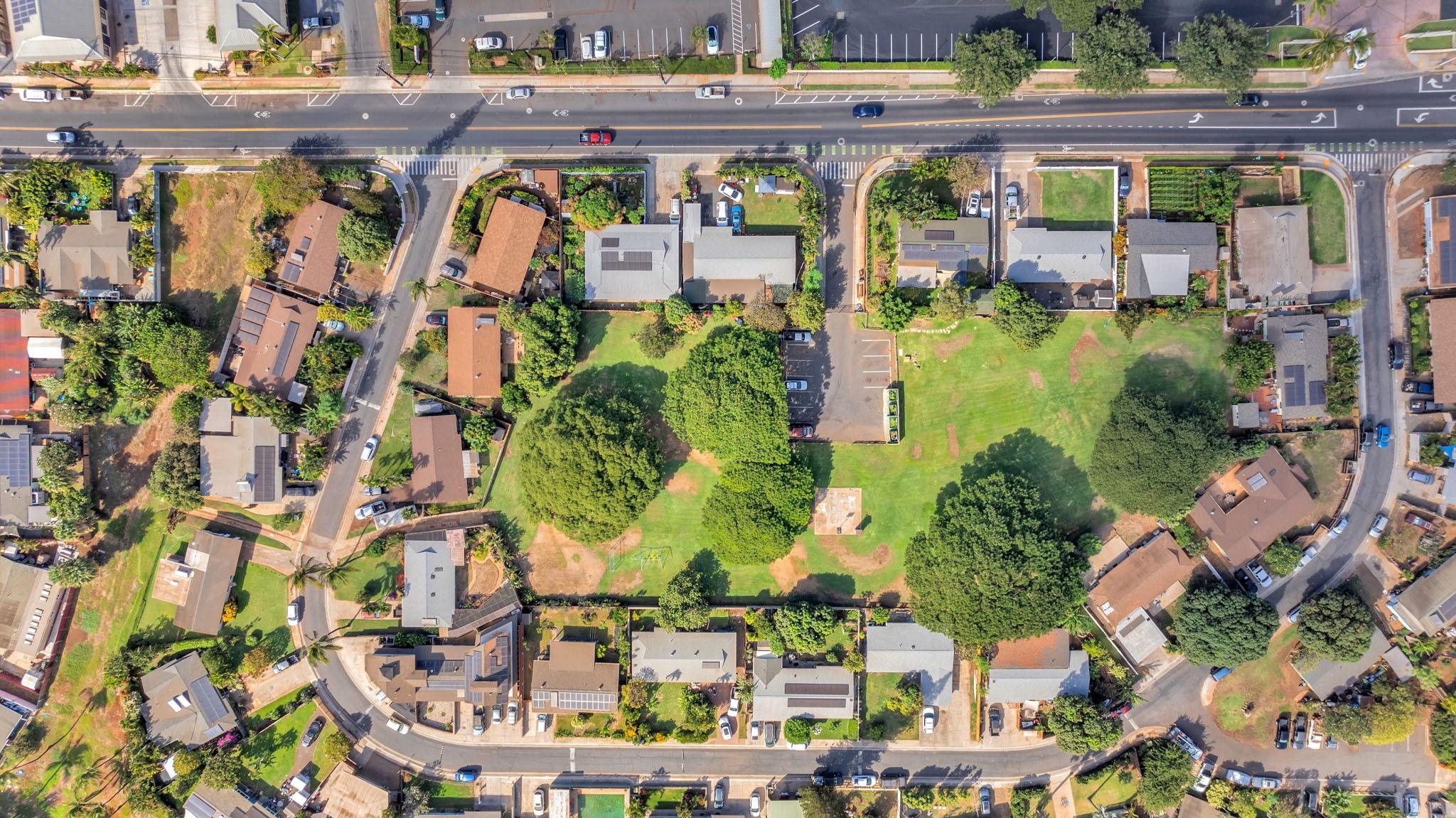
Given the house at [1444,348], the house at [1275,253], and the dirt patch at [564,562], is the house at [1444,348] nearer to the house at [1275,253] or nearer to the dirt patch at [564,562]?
the house at [1275,253]

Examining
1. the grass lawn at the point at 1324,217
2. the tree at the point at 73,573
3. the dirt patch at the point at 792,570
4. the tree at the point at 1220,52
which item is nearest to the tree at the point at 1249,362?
the grass lawn at the point at 1324,217

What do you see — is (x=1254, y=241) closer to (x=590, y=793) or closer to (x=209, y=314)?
(x=590, y=793)

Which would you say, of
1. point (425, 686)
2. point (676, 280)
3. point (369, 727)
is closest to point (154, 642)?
point (369, 727)

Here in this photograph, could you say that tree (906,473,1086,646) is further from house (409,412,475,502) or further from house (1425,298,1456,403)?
house (409,412,475,502)

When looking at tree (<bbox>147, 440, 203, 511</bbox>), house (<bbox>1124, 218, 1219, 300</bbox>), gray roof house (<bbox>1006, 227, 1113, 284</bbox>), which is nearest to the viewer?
house (<bbox>1124, 218, 1219, 300</bbox>)

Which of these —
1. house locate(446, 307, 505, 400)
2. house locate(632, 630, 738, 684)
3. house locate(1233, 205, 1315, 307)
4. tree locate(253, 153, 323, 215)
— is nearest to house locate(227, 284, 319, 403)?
tree locate(253, 153, 323, 215)
